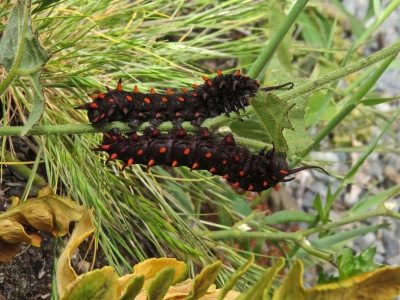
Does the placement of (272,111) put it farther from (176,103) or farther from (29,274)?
(29,274)

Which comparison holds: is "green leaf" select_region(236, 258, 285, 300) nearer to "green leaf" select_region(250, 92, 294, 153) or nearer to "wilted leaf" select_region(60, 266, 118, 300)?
"wilted leaf" select_region(60, 266, 118, 300)

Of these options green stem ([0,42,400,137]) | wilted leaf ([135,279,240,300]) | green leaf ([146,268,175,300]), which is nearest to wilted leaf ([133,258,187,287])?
wilted leaf ([135,279,240,300])

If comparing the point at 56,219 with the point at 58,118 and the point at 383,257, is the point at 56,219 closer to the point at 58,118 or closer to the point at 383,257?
the point at 58,118

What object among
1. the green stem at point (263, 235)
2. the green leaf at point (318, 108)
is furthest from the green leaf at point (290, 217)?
the green leaf at point (318, 108)

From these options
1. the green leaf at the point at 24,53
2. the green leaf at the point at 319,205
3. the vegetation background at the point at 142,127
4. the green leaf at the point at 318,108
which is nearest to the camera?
the green leaf at the point at 24,53

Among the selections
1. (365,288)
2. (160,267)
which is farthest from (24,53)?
(365,288)

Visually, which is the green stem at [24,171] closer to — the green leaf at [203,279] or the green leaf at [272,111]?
the green leaf at [272,111]
